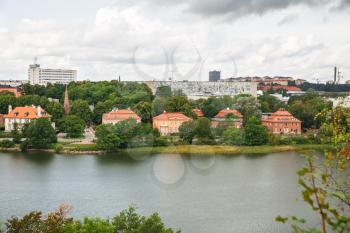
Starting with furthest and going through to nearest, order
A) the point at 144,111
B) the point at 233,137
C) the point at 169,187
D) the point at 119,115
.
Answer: the point at 144,111 < the point at 119,115 < the point at 233,137 < the point at 169,187

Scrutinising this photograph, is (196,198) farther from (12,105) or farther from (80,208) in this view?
(12,105)

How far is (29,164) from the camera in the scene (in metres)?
11.8

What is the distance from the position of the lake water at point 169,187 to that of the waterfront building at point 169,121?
4.06m

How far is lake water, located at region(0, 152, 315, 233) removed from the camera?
698 centimetres

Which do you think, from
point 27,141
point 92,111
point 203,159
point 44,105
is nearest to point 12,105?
point 44,105

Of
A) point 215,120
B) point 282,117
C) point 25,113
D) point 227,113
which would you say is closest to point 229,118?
point 215,120

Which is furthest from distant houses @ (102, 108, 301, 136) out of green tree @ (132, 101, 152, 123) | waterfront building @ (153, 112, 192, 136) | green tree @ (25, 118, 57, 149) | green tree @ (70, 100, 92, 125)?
green tree @ (25, 118, 57, 149)

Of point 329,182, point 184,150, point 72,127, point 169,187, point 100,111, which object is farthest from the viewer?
point 100,111

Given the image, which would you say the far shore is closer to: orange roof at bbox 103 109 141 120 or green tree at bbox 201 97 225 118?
orange roof at bbox 103 109 141 120

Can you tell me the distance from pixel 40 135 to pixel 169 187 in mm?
6488

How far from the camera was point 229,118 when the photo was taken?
17156 mm

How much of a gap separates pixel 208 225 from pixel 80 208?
1.94 metres

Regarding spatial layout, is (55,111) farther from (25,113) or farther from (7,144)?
(7,144)

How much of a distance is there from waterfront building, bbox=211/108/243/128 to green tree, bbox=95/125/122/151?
3424 millimetres
